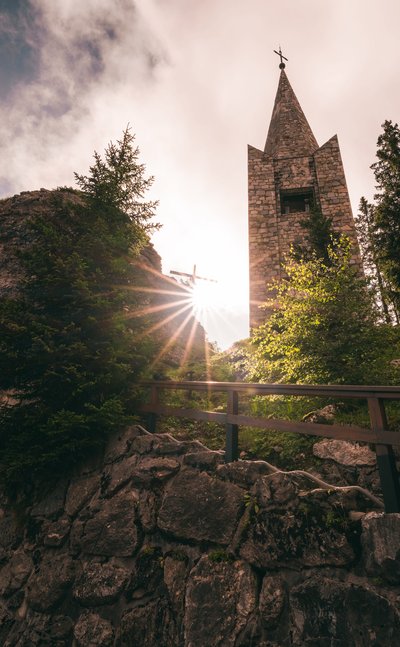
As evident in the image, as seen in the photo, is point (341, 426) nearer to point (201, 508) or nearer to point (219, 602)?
point (201, 508)

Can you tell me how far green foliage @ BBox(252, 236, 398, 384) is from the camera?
6438mm

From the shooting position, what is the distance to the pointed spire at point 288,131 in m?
19.3

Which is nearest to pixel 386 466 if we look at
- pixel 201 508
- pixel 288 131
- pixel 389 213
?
pixel 201 508

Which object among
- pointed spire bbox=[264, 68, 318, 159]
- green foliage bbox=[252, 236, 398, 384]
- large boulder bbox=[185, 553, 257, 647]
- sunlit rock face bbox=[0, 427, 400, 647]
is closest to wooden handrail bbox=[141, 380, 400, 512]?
sunlit rock face bbox=[0, 427, 400, 647]

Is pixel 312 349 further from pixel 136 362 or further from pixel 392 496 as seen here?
pixel 392 496

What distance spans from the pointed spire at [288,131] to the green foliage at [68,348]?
16.7 meters

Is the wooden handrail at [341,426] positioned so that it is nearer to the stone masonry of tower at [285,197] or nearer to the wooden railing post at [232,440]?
the wooden railing post at [232,440]

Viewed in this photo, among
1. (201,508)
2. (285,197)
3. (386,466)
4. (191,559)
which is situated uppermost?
(285,197)

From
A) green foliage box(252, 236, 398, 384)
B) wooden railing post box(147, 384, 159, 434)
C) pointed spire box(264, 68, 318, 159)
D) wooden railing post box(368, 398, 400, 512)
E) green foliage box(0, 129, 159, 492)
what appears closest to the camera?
wooden railing post box(368, 398, 400, 512)

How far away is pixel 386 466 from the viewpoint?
9.57 feet

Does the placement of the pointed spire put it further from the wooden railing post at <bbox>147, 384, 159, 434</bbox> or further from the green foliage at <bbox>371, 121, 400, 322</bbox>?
the wooden railing post at <bbox>147, 384, 159, 434</bbox>

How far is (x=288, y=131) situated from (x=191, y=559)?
22.9 m

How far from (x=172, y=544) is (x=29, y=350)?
3205 mm

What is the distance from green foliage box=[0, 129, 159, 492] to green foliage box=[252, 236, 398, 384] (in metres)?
3.18
